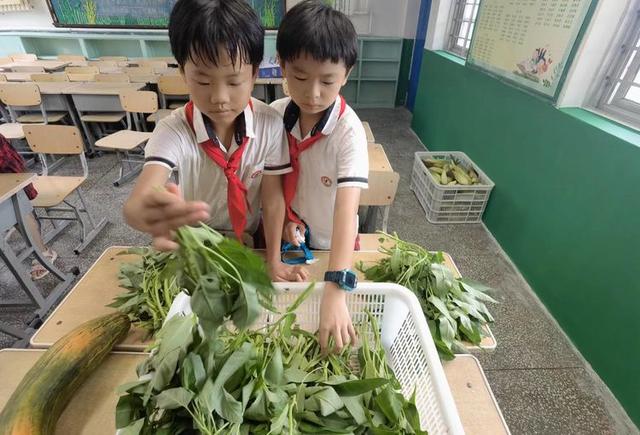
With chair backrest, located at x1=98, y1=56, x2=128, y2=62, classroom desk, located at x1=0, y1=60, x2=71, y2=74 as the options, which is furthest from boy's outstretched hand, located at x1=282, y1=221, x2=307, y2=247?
chair backrest, located at x1=98, y1=56, x2=128, y2=62

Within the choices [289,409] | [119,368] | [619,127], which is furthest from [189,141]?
[619,127]

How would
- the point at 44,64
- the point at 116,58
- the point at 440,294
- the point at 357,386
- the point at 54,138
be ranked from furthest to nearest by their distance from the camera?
the point at 116,58 < the point at 44,64 < the point at 54,138 < the point at 440,294 < the point at 357,386

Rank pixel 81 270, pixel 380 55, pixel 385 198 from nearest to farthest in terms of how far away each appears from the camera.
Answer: pixel 385 198, pixel 81 270, pixel 380 55

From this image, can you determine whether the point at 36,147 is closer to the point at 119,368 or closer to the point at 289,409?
the point at 119,368

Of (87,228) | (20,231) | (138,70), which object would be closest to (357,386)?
(20,231)

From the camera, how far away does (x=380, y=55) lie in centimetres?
588

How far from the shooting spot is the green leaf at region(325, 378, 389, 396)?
684 mm

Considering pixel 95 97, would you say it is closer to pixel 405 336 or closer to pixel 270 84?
pixel 270 84

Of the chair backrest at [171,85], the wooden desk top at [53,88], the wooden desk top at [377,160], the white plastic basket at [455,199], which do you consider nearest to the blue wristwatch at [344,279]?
the wooden desk top at [377,160]

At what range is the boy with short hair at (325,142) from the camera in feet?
2.73

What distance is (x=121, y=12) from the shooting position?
5891 mm

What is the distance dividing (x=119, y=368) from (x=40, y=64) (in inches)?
267

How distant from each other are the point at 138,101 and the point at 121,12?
12.0 feet

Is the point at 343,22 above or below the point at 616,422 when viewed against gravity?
above
